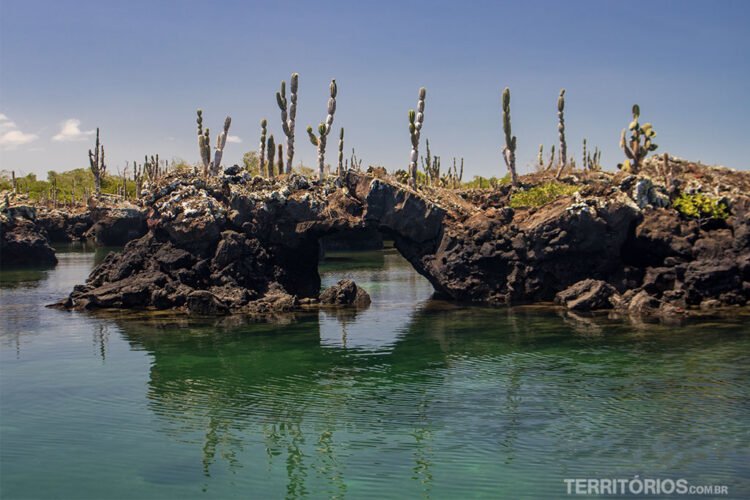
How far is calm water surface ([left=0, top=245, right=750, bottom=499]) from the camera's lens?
1489cm

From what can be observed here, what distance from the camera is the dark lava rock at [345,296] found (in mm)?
37469

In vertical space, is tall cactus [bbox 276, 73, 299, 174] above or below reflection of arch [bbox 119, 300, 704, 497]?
above

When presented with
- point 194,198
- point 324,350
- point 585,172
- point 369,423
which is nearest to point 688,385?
point 369,423

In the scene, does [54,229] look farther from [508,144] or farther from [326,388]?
[326,388]

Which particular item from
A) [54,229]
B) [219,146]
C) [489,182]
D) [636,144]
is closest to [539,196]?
[636,144]

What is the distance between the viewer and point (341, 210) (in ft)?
128

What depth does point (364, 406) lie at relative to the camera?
19703 millimetres

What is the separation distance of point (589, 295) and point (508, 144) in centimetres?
1869

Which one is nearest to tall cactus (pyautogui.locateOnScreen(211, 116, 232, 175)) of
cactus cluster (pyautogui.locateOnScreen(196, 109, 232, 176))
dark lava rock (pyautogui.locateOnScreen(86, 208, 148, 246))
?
cactus cluster (pyautogui.locateOnScreen(196, 109, 232, 176))

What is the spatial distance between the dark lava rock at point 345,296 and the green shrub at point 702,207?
628 inches

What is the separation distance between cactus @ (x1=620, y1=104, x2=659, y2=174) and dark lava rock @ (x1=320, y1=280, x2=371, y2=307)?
698 inches

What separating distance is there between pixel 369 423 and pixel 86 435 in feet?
21.6

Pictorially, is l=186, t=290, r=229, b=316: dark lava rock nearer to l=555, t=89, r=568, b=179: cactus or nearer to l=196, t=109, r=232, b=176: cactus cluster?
l=196, t=109, r=232, b=176: cactus cluster

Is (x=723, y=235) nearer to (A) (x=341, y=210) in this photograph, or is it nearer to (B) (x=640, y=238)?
(B) (x=640, y=238)
